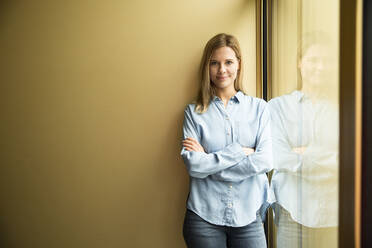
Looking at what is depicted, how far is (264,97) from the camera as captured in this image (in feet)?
6.19

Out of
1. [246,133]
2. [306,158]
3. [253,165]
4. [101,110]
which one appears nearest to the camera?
[306,158]

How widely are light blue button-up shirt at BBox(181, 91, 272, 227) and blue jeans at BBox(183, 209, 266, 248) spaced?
0.12 ft

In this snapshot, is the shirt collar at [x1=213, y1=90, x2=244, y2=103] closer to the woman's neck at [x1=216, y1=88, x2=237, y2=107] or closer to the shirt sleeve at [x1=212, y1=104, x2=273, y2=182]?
the woman's neck at [x1=216, y1=88, x2=237, y2=107]

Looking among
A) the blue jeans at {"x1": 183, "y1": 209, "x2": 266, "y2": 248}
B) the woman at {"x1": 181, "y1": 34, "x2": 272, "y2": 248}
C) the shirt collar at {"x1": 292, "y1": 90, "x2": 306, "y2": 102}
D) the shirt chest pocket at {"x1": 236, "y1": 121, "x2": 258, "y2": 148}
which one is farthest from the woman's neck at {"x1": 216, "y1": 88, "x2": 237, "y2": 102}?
the blue jeans at {"x1": 183, "y1": 209, "x2": 266, "y2": 248}

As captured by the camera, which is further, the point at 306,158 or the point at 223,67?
the point at 223,67

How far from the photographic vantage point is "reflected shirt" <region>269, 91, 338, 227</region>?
36.4 inches

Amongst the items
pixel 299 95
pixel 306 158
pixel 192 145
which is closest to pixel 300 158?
pixel 306 158

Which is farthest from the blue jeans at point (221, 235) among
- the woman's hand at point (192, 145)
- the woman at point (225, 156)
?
the woman's hand at point (192, 145)

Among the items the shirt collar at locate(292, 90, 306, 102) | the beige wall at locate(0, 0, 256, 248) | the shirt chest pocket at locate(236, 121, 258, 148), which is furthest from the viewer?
the beige wall at locate(0, 0, 256, 248)

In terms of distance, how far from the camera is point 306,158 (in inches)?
47.1

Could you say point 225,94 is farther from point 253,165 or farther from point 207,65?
point 253,165

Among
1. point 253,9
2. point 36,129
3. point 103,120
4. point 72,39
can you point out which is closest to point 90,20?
point 72,39

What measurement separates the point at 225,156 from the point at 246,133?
206 mm

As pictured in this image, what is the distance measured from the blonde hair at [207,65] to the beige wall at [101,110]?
0.45 ft
